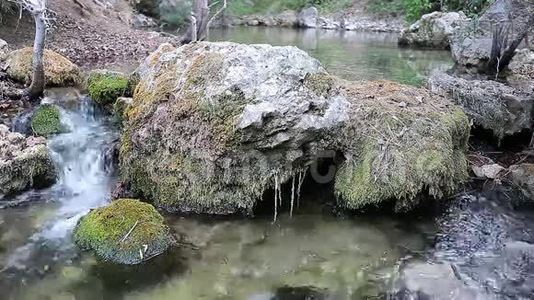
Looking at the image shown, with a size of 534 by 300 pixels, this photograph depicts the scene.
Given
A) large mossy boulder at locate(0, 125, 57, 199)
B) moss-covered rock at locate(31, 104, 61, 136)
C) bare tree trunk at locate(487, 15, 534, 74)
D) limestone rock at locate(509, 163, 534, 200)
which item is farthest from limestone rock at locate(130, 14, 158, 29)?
limestone rock at locate(509, 163, 534, 200)

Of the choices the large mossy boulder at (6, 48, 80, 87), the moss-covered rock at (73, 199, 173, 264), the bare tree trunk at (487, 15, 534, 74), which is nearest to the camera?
the moss-covered rock at (73, 199, 173, 264)

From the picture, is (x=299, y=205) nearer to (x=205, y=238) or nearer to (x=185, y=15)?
(x=205, y=238)

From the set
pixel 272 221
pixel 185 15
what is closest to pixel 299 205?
pixel 272 221

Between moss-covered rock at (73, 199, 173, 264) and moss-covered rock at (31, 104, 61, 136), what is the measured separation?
2722mm

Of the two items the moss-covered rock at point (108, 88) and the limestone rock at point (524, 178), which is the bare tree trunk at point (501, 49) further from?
the moss-covered rock at point (108, 88)

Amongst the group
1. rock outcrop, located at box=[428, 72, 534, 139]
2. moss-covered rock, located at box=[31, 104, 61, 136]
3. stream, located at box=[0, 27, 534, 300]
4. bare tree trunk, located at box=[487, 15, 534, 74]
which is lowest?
stream, located at box=[0, 27, 534, 300]

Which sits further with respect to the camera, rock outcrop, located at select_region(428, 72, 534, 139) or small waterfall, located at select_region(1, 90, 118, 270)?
rock outcrop, located at select_region(428, 72, 534, 139)

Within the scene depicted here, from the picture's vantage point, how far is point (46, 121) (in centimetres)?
745

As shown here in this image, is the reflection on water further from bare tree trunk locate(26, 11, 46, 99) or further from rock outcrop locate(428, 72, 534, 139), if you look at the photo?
bare tree trunk locate(26, 11, 46, 99)

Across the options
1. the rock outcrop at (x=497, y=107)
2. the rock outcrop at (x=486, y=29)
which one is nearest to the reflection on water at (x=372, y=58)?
the rock outcrop at (x=486, y=29)

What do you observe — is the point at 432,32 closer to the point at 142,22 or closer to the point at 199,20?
the point at 199,20

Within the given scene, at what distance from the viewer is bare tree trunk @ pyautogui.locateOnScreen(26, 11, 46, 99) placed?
7.17 meters

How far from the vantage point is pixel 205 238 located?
5141mm

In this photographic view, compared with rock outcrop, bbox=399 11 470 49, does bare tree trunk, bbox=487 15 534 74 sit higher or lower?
lower
